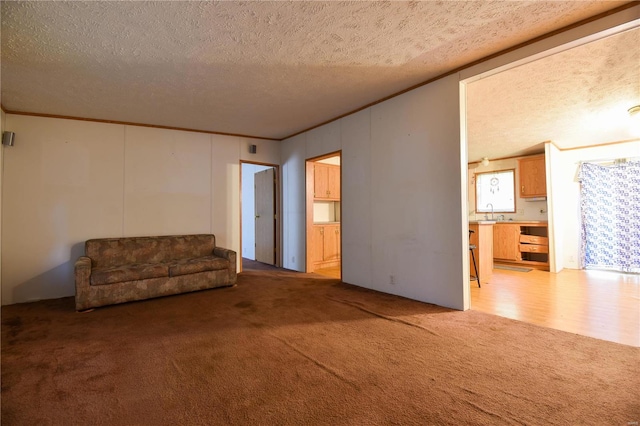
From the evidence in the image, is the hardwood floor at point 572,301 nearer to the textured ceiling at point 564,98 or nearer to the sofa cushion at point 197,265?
the textured ceiling at point 564,98

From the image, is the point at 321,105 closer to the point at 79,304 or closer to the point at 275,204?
the point at 275,204

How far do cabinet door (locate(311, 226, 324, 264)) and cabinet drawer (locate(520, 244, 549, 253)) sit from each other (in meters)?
4.27

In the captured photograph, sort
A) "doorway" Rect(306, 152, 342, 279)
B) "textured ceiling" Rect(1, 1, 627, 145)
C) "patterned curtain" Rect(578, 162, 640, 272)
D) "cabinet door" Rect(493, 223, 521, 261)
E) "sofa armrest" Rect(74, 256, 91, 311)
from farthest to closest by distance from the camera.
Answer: "cabinet door" Rect(493, 223, 521, 261) → "doorway" Rect(306, 152, 342, 279) → "patterned curtain" Rect(578, 162, 640, 272) → "sofa armrest" Rect(74, 256, 91, 311) → "textured ceiling" Rect(1, 1, 627, 145)

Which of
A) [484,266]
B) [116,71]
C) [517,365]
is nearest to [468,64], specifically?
[517,365]

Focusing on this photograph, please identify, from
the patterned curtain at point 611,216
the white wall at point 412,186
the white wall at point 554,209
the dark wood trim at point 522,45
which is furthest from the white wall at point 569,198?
the dark wood trim at point 522,45

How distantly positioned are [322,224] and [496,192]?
4.56 meters

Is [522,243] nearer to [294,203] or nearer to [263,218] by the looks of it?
[294,203]

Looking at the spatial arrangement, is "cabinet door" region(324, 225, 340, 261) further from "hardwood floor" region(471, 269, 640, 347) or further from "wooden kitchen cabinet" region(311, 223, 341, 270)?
"hardwood floor" region(471, 269, 640, 347)

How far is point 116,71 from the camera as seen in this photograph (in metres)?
3.08

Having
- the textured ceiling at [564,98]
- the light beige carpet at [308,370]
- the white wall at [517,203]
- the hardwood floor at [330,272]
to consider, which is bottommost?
the light beige carpet at [308,370]

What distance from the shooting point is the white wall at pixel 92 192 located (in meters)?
4.04

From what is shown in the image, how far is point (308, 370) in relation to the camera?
2.06 meters

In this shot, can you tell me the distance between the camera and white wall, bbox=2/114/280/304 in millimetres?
4035

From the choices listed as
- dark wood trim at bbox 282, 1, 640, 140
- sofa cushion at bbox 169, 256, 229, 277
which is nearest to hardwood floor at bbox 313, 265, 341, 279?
sofa cushion at bbox 169, 256, 229, 277
